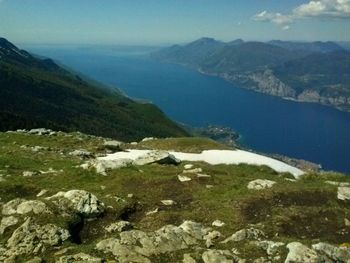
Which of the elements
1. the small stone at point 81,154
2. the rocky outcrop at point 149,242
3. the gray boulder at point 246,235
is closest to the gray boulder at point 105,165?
the small stone at point 81,154

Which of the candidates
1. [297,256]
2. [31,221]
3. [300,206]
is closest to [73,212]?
[31,221]

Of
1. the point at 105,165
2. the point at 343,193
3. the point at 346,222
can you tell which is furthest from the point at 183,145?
the point at 346,222

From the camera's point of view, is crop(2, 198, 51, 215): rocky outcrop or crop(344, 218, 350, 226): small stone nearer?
crop(2, 198, 51, 215): rocky outcrop

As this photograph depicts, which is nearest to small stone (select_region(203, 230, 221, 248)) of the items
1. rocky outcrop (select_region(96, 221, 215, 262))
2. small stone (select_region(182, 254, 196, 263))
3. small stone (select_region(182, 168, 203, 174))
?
rocky outcrop (select_region(96, 221, 215, 262))

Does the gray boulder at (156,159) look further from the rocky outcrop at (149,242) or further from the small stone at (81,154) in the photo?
the rocky outcrop at (149,242)

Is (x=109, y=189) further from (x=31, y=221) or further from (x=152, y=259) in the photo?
(x=152, y=259)

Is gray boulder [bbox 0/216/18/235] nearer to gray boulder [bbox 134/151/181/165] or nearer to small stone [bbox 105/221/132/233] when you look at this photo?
small stone [bbox 105/221/132/233]

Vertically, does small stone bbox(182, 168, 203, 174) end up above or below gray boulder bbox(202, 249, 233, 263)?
below

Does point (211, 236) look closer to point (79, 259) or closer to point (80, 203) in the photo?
point (79, 259)
